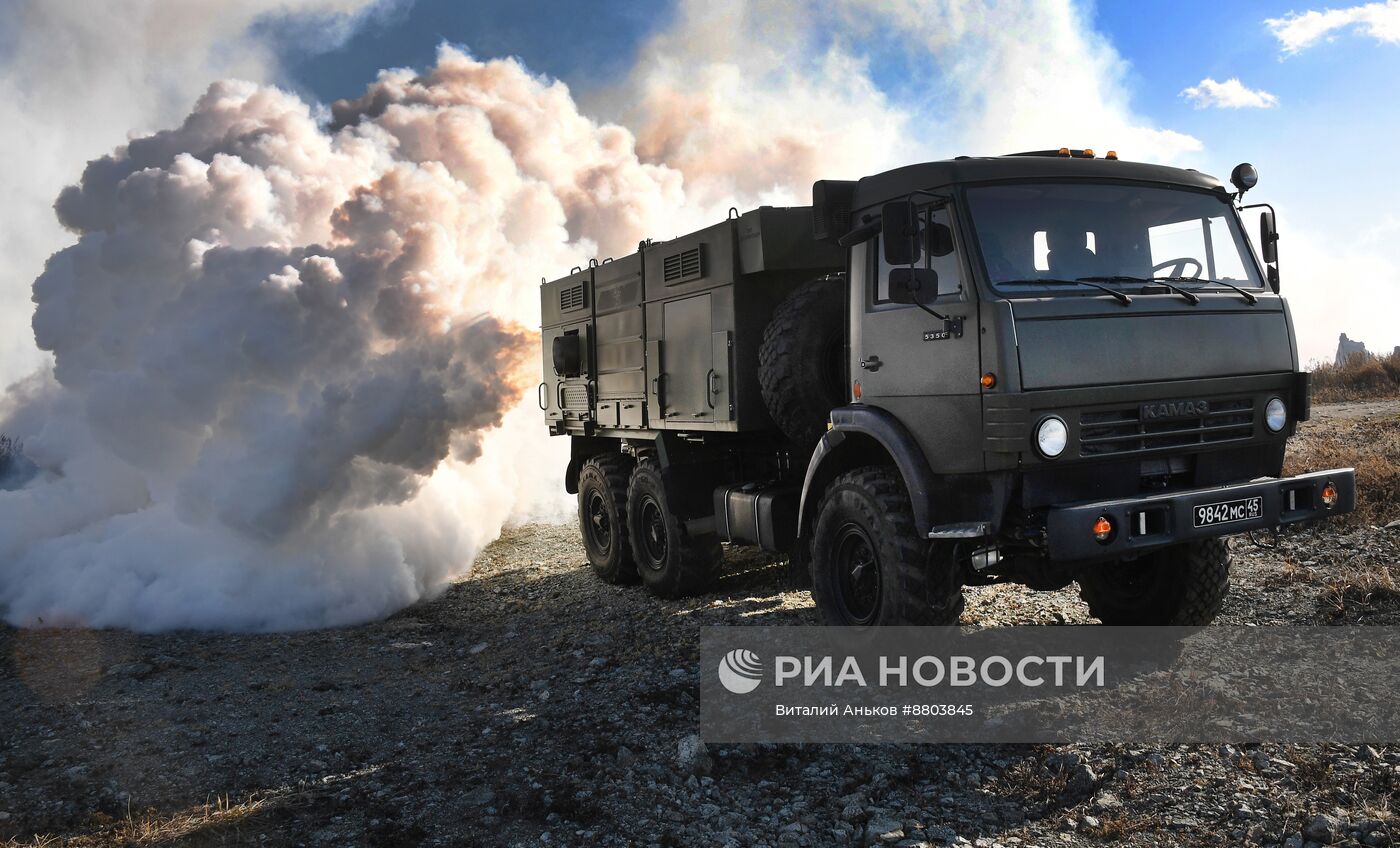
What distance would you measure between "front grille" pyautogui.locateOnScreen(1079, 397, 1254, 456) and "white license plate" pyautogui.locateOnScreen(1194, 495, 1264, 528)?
1.31 ft

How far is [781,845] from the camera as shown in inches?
179

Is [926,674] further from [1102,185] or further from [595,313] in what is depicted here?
[595,313]

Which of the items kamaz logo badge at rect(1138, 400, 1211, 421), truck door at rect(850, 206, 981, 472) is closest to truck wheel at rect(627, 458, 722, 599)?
truck door at rect(850, 206, 981, 472)

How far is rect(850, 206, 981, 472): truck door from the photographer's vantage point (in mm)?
5828

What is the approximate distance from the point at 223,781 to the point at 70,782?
3.04 ft

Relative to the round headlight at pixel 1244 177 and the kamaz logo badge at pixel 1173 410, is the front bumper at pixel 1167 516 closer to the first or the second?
the kamaz logo badge at pixel 1173 410

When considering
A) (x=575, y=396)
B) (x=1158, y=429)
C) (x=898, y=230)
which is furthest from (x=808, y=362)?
(x=575, y=396)

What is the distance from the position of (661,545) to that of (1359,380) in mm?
20359

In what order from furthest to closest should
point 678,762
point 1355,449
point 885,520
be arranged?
point 1355,449 < point 885,520 < point 678,762

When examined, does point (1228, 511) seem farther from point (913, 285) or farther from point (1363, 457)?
point (1363, 457)

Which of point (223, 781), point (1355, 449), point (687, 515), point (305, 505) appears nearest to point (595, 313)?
point (687, 515)
